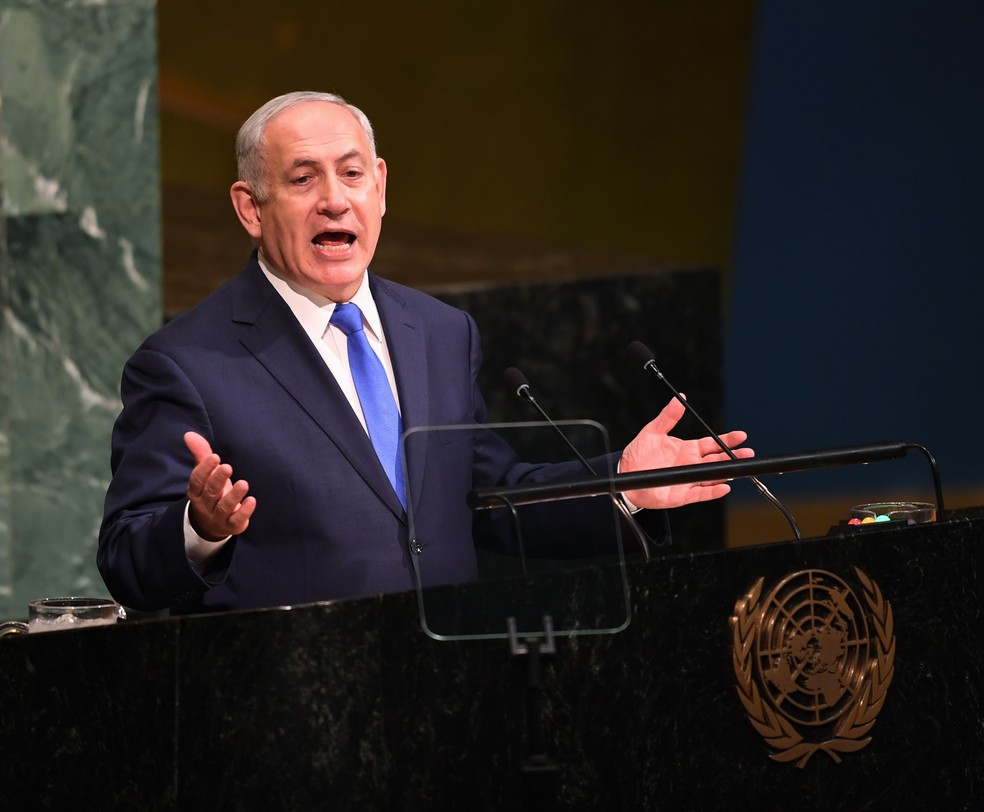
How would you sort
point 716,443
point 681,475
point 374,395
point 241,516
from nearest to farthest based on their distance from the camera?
1. point 241,516
2. point 681,475
3. point 716,443
4. point 374,395

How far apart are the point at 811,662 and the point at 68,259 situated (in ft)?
9.76

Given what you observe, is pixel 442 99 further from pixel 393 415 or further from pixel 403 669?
pixel 403 669

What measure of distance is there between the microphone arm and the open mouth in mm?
675

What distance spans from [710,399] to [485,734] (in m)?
3.23

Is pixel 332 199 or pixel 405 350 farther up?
pixel 332 199

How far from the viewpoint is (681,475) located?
2.66 meters

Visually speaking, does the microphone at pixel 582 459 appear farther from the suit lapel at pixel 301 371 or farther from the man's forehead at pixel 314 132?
the man's forehead at pixel 314 132

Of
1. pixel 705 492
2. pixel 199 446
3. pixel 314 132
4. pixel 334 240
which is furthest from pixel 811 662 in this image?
pixel 314 132

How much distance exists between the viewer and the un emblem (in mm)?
2674

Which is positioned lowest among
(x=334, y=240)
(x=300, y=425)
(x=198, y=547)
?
(x=198, y=547)

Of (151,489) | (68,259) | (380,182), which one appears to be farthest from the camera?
(68,259)

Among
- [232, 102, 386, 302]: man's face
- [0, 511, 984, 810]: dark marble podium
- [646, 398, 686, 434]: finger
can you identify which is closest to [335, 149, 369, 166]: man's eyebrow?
[232, 102, 386, 302]: man's face

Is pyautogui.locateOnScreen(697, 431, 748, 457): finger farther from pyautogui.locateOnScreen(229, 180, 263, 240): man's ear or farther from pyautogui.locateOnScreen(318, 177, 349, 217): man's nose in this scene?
pyautogui.locateOnScreen(229, 180, 263, 240): man's ear

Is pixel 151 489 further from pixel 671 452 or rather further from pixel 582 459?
pixel 671 452
